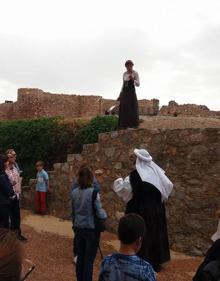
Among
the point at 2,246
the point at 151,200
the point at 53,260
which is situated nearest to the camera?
the point at 2,246

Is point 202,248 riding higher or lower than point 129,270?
lower

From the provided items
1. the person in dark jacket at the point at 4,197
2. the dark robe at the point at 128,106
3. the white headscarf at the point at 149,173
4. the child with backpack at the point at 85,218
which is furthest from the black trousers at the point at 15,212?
the dark robe at the point at 128,106

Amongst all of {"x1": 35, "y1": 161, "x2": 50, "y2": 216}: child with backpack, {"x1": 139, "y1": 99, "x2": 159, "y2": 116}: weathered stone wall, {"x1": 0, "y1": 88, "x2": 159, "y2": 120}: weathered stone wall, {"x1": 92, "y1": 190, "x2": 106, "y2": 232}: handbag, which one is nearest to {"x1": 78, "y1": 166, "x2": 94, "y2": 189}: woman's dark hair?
{"x1": 92, "y1": 190, "x2": 106, "y2": 232}: handbag

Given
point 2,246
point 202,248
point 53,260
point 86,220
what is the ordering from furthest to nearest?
point 202,248 → point 53,260 → point 86,220 → point 2,246

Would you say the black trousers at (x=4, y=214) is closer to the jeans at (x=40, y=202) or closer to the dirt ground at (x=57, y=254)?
the dirt ground at (x=57, y=254)

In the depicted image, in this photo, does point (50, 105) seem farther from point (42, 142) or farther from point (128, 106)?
point (128, 106)

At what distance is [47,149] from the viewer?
528 inches

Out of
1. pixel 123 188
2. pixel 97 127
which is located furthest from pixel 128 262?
pixel 97 127

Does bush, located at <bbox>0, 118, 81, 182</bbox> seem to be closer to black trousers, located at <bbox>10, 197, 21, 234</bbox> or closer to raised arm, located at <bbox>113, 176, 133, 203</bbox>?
black trousers, located at <bbox>10, 197, 21, 234</bbox>

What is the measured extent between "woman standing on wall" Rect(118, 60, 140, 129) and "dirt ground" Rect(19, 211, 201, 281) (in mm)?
2430

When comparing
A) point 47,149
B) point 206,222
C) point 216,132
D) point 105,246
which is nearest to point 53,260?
point 105,246

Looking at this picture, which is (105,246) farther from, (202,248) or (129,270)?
(129,270)

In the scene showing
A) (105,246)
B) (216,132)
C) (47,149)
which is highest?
(216,132)

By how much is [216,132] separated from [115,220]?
9.32 feet
